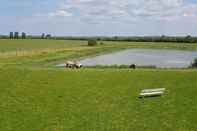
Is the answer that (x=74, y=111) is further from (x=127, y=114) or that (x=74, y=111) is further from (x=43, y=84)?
(x=43, y=84)

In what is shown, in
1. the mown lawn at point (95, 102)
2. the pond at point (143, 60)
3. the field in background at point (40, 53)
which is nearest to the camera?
the mown lawn at point (95, 102)

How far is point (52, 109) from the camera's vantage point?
14.9m

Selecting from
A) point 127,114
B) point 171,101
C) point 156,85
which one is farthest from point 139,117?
point 156,85

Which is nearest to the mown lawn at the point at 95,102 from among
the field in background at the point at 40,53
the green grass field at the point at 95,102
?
the green grass field at the point at 95,102

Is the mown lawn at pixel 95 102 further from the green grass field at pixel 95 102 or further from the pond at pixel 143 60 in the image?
the pond at pixel 143 60

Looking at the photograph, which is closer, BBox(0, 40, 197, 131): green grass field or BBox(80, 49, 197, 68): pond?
BBox(0, 40, 197, 131): green grass field

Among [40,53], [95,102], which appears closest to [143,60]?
[40,53]

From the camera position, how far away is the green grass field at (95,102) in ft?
41.9

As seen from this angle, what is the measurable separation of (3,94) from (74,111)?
15.6ft

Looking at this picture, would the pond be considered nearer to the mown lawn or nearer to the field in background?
the field in background

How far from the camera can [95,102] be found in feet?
52.7

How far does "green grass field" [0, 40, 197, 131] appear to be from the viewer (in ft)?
41.9

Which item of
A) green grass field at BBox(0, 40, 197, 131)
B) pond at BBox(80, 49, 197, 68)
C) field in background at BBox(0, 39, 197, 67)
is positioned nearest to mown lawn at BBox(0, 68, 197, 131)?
green grass field at BBox(0, 40, 197, 131)

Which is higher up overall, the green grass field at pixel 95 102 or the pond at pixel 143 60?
the green grass field at pixel 95 102
